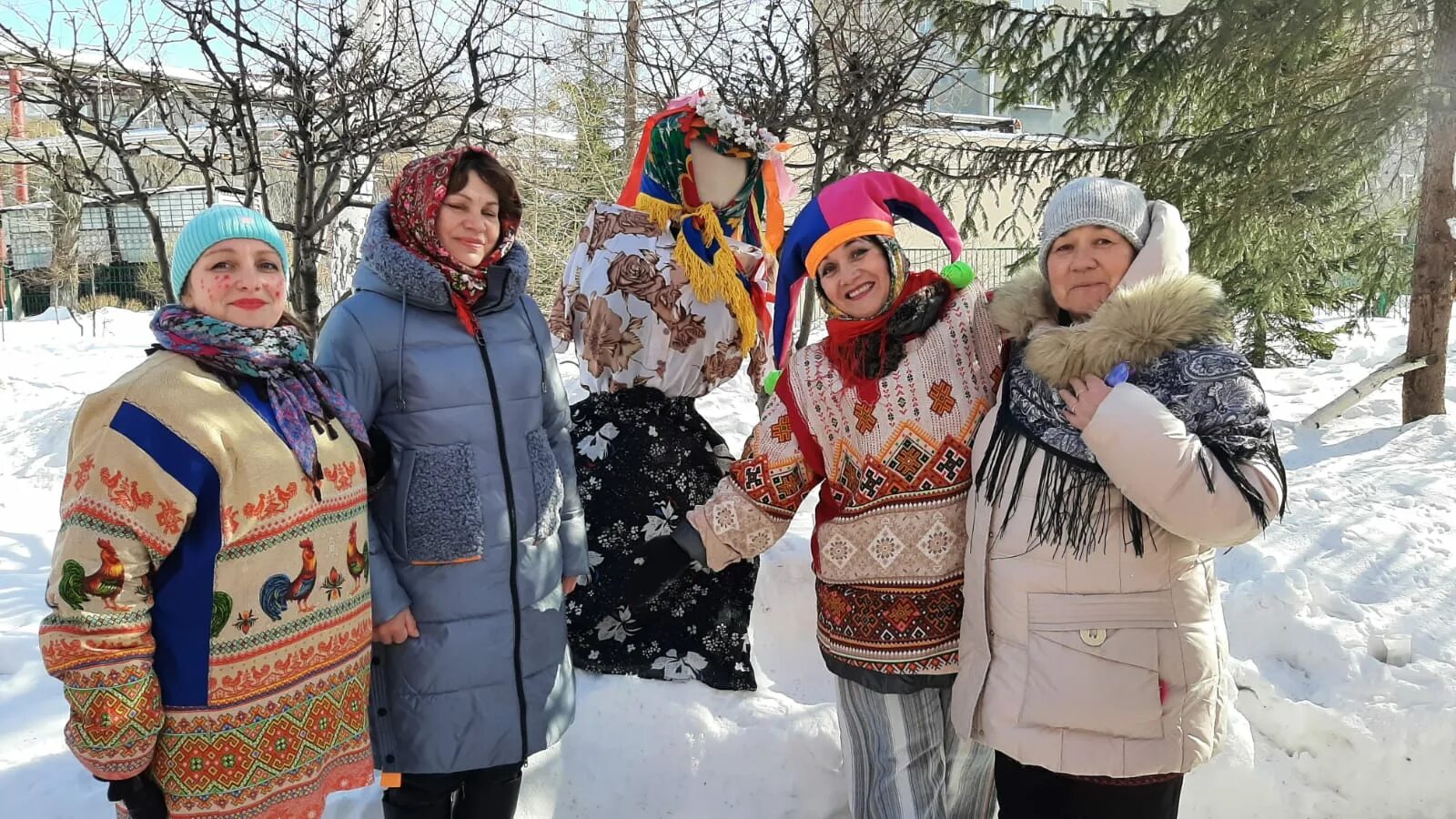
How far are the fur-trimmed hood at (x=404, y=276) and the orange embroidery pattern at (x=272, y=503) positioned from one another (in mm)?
492

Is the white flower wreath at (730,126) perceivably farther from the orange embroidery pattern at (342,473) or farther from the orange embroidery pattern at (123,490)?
the orange embroidery pattern at (123,490)

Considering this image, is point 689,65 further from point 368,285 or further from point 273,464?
point 273,464

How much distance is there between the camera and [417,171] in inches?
78.0

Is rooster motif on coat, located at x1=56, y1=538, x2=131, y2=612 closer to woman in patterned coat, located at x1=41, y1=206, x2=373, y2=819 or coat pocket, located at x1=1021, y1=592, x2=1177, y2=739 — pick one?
woman in patterned coat, located at x1=41, y1=206, x2=373, y2=819

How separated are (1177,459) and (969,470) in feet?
1.73

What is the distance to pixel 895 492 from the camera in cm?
210

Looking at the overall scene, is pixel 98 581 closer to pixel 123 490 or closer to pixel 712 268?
pixel 123 490

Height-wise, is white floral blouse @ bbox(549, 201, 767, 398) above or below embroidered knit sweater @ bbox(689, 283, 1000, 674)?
above

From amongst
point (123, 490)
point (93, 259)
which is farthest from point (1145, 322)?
point (93, 259)

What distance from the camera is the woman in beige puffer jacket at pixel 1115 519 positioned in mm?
1684

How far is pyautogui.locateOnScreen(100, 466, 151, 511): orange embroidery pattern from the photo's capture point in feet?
4.71

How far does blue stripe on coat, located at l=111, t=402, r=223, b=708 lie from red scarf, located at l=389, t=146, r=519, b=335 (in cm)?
64

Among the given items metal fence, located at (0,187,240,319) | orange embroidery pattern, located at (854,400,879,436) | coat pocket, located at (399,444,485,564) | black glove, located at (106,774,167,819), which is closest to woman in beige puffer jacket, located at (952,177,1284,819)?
orange embroidery pattern, located at (854,400,879,436)

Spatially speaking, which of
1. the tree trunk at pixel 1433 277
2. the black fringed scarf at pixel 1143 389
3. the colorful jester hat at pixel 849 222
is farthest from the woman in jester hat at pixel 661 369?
the tree trunk at pixel 1433 277
